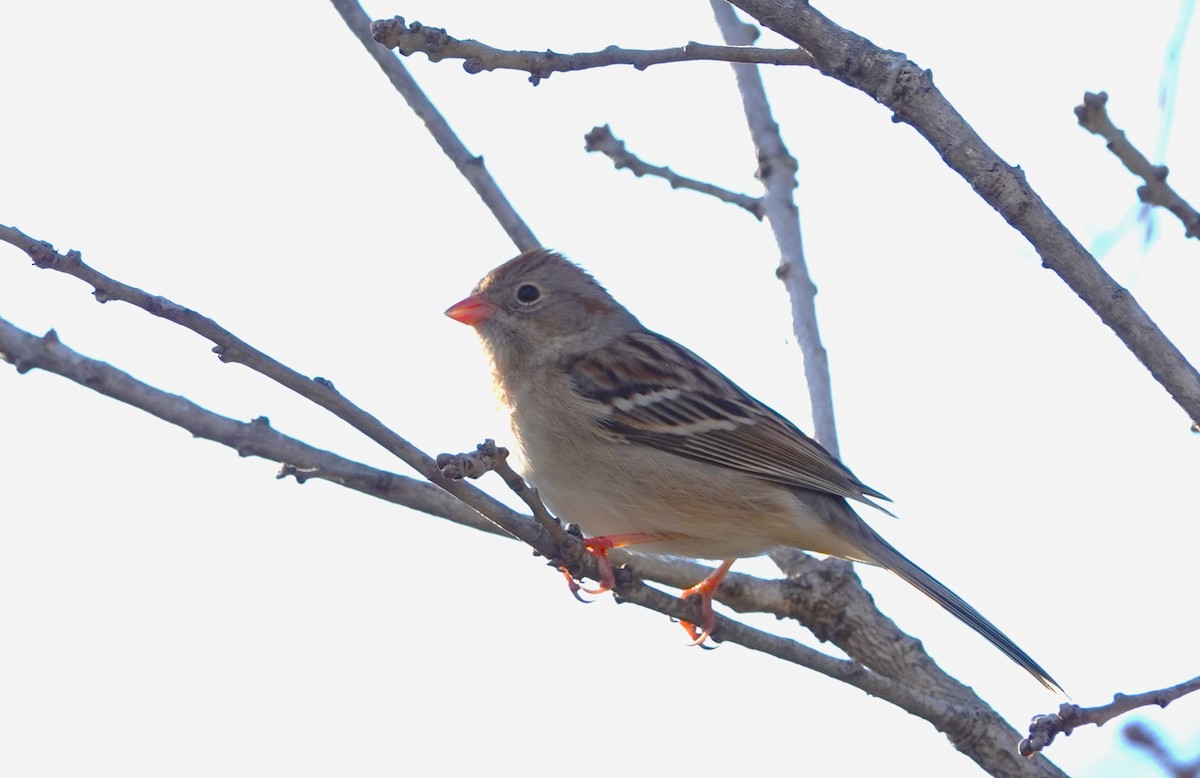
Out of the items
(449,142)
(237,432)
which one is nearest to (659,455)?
(449,142)

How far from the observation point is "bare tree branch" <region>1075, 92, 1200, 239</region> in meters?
3.61

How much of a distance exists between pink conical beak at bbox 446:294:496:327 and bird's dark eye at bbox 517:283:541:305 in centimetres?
13

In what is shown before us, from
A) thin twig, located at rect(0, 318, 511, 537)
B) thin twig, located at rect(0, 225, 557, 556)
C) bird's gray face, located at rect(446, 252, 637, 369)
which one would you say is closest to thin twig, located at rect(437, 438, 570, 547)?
thin twig, located at rect(0, 225, 557, 556)

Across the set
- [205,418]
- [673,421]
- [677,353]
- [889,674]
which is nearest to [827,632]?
[889,674]

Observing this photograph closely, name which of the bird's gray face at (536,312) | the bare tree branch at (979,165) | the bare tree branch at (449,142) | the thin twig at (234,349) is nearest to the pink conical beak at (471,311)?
the bird's gray face at (536,312)

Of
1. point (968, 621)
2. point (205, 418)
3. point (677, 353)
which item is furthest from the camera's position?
point (677, 353)

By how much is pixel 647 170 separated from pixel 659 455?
3.43 feet

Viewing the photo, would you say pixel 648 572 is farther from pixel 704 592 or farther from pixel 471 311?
pixel 471 311

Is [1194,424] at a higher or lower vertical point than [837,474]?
lower

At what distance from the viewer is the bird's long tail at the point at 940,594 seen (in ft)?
15.5

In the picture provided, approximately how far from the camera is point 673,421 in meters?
5.51

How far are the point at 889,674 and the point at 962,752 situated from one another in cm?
55

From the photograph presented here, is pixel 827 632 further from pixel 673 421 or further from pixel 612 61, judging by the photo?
pixel 612 61

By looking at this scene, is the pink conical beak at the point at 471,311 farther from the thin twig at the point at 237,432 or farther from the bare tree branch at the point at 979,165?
the bare tree branch at the point at 979,165
